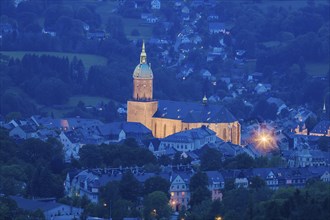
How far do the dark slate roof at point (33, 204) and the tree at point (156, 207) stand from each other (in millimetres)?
3147

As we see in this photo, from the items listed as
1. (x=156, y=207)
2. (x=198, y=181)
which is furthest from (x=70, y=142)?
(x=156, y=207)

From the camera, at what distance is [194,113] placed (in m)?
92.4

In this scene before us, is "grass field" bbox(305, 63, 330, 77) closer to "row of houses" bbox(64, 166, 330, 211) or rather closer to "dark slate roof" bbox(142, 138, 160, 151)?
"dark slate roof" bbox(142, 138, 160, 151)

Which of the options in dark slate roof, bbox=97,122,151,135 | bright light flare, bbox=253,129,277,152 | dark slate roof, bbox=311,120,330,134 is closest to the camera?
bright light flare, bbox=253,129,277,152

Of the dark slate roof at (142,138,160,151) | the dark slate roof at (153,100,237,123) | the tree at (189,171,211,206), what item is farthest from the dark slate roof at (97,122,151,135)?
the tree at (189,171,211,206)

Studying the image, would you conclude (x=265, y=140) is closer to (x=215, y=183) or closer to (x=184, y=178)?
(x=215, y=183)

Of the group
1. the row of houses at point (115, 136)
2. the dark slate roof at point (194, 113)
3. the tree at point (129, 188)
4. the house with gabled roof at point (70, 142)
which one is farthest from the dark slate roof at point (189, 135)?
the tree at point (129, 188)

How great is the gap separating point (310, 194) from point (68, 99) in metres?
49.4

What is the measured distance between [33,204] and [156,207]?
14.0 feet

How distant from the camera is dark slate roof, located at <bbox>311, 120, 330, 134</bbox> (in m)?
96.4

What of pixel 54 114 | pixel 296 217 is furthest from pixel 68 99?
pixel 296 217

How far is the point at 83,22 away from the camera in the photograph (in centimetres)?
13862

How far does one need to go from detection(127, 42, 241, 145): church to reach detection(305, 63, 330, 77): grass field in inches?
1205

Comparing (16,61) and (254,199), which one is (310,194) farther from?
(16,61)
